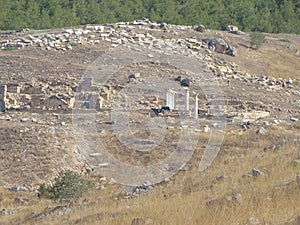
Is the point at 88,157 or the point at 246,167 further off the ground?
the point at 246,167

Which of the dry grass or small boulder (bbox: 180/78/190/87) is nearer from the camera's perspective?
the dry grass

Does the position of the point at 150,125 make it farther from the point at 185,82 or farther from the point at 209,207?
the point at 209,207

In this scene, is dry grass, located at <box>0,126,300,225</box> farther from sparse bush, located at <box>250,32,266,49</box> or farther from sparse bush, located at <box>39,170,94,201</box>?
sparse bush, located at <box>250,32,266,49</box>

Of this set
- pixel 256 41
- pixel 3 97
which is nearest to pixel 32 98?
pixel 3 97

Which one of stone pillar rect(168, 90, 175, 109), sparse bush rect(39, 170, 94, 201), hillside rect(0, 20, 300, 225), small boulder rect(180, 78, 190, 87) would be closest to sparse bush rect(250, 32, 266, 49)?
hillside rect(0, 20, 300, 225)

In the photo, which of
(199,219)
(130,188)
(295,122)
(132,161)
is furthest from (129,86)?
(199,219)

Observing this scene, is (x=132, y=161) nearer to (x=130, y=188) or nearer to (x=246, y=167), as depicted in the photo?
(x=130, y=188)

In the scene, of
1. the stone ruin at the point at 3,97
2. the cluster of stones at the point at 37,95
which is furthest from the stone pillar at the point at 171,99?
the stone ruin at the point at 3,97
